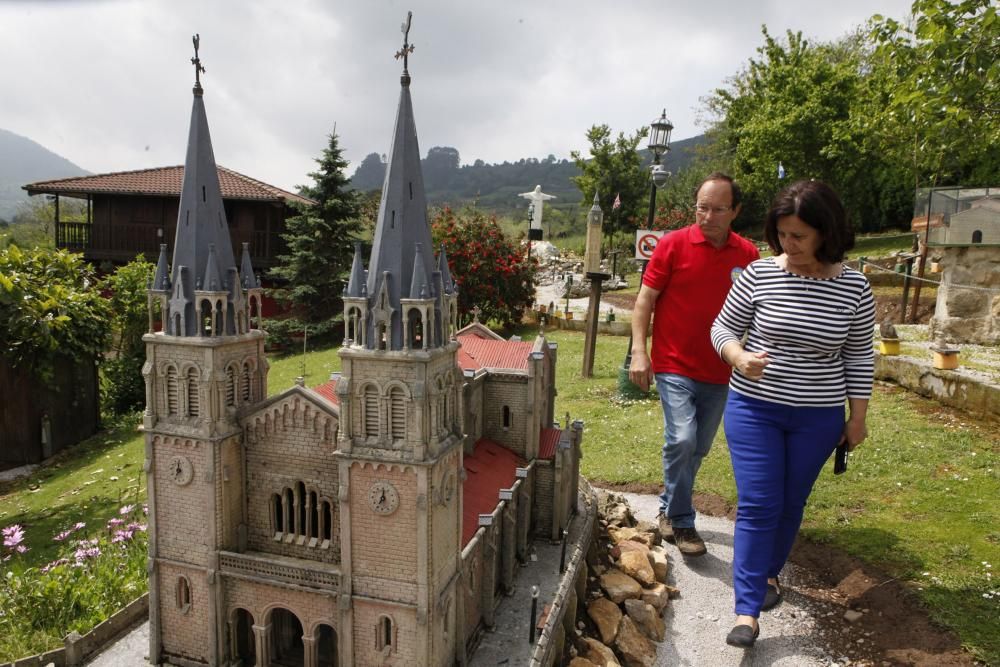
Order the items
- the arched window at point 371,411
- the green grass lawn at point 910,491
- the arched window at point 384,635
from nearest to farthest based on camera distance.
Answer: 1. the arched window at point 371,411
2. the green grass lawn at point 910,491
3. the arched window at point 384,635

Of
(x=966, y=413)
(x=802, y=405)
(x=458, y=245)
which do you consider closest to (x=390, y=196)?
(x=802, y=405)

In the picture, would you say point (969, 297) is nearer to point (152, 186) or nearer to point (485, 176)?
point (152, 186)

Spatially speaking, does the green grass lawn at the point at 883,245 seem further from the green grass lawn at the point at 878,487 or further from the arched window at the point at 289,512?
the arched window at the point at 289,512

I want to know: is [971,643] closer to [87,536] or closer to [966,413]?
[966,413]

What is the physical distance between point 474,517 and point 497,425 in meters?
3.30

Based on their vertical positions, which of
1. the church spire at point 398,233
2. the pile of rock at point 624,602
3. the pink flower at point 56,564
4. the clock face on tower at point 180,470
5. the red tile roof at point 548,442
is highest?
the church spire at point 398,233

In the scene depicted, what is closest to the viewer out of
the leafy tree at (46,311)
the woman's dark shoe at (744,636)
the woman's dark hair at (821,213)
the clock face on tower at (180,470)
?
the woman's dark hair at (821,213)

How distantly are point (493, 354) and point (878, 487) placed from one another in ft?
27.4

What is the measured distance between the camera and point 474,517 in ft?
35.6

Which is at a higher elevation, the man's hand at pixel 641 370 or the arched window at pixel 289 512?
the man's hand at pixel 641 370

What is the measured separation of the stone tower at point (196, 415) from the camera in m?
9.47

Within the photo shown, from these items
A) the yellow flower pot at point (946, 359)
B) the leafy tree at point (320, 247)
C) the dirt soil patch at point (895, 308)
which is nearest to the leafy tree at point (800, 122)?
the dirt soil patch at point (895, 308)

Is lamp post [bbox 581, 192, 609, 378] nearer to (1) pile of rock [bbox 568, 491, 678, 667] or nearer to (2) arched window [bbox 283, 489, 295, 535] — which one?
(1) pile of rock [bbox 568, 491, 678, 667]

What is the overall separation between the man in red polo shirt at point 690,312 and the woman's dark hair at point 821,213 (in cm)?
232
